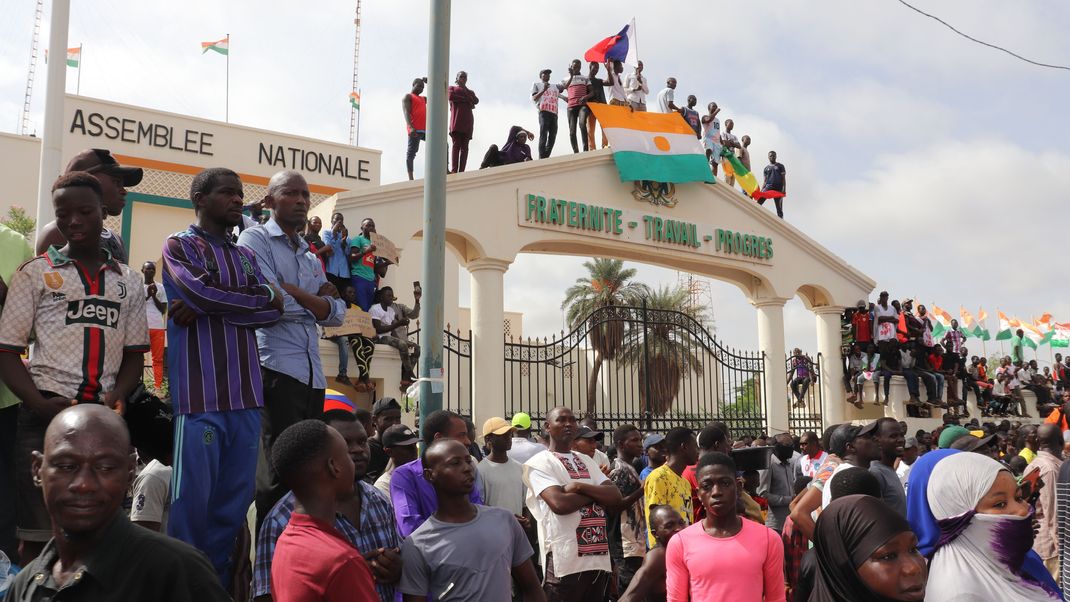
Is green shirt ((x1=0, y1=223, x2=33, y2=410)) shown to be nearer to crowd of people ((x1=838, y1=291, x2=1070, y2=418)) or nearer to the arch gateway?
the arch gateway

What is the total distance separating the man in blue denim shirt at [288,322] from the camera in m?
4.26

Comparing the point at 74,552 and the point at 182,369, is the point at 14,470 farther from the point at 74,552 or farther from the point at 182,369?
the point at 74,552

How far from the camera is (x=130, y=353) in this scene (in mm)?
3842

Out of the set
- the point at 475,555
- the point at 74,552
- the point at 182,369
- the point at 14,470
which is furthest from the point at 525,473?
the point at 74,552

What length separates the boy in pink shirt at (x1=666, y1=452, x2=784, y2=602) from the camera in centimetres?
404

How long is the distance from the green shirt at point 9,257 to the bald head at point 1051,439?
23.1 ft

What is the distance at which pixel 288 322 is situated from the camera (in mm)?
4422

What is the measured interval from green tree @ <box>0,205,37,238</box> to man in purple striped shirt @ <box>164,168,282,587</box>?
1827 cm

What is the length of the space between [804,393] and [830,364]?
36.2 inches

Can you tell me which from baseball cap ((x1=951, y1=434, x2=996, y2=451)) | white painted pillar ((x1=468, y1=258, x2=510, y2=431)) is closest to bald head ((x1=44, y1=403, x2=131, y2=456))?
baseball cap ((x1=951, y1=434, x2=996, y2=451))

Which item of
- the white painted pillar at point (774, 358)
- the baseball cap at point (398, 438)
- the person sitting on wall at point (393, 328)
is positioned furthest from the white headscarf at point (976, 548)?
the white painted pillar at point (774, 358)

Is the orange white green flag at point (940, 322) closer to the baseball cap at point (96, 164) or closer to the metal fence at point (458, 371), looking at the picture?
the metal fence at point (458, 371)

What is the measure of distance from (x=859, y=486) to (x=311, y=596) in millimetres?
2640

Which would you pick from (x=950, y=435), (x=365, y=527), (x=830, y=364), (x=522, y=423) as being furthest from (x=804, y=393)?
(x=365, y=527)
